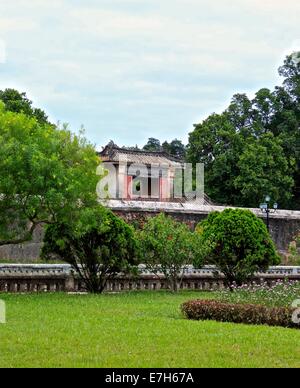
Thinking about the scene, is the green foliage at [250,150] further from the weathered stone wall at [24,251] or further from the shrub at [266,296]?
the shrub at [266,296]

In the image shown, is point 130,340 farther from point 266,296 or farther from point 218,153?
point 218,153

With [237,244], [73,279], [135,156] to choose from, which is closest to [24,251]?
[73,279]

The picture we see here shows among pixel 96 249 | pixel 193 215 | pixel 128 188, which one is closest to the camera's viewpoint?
pixel 96 249

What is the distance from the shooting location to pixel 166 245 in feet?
78.0

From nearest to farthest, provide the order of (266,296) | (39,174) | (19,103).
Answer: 1. (266,296)
2. (39,174)
3. (19,103)

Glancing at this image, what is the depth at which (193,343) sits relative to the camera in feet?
40.1

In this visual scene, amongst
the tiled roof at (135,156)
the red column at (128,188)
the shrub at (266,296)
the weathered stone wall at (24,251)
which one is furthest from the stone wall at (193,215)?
the tiled roof at (135,156)

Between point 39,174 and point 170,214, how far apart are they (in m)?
13.6

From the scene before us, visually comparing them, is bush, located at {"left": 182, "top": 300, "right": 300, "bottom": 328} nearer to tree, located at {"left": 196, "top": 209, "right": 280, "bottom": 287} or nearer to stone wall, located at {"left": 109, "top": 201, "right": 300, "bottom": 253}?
tree, located at {"left": 196, "top": 209, "right": 280, "bottom": 287}

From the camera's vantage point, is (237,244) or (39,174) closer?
(39,174)

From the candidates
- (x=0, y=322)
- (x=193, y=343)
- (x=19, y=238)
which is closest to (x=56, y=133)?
(x=19, y=238)

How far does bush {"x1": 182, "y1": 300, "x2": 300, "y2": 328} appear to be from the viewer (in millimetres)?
15273

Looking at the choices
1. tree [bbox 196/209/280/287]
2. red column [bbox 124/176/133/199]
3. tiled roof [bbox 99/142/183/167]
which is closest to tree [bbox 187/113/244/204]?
red column [bbox 124/176/133/199]
